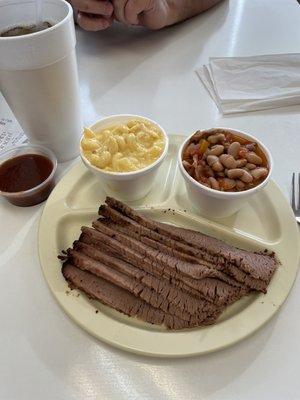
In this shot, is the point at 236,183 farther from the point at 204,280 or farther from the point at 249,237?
the point at 204,280

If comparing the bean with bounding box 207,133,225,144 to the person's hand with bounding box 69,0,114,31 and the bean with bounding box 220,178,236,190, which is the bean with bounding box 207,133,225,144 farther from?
the person's hand with bounding box 69,0,114,31

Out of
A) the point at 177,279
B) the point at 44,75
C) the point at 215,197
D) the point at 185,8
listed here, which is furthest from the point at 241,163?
the point at 185,8

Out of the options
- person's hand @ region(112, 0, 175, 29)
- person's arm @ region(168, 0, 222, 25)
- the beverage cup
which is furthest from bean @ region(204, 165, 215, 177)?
person's arm @ region(168, 0, 222, 25)

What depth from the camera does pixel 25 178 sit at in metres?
1.25

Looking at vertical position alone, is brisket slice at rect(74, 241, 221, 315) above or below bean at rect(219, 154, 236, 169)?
below

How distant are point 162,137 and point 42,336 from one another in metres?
0.72

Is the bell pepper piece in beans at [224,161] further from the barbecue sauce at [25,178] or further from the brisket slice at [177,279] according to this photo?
the barbecue sauce at [25,178]

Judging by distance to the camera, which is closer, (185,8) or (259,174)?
(259,174)

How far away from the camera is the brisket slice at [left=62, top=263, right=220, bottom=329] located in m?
0.95

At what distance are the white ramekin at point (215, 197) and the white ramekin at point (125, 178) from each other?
0.10m

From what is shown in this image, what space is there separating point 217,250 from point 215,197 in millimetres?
165

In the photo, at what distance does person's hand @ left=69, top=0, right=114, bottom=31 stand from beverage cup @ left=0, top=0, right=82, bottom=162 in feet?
1.99

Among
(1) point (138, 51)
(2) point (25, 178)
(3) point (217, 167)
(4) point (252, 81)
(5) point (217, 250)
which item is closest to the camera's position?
(5) point (217, 250)

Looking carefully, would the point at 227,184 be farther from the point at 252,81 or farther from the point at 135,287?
the point at 252,81
